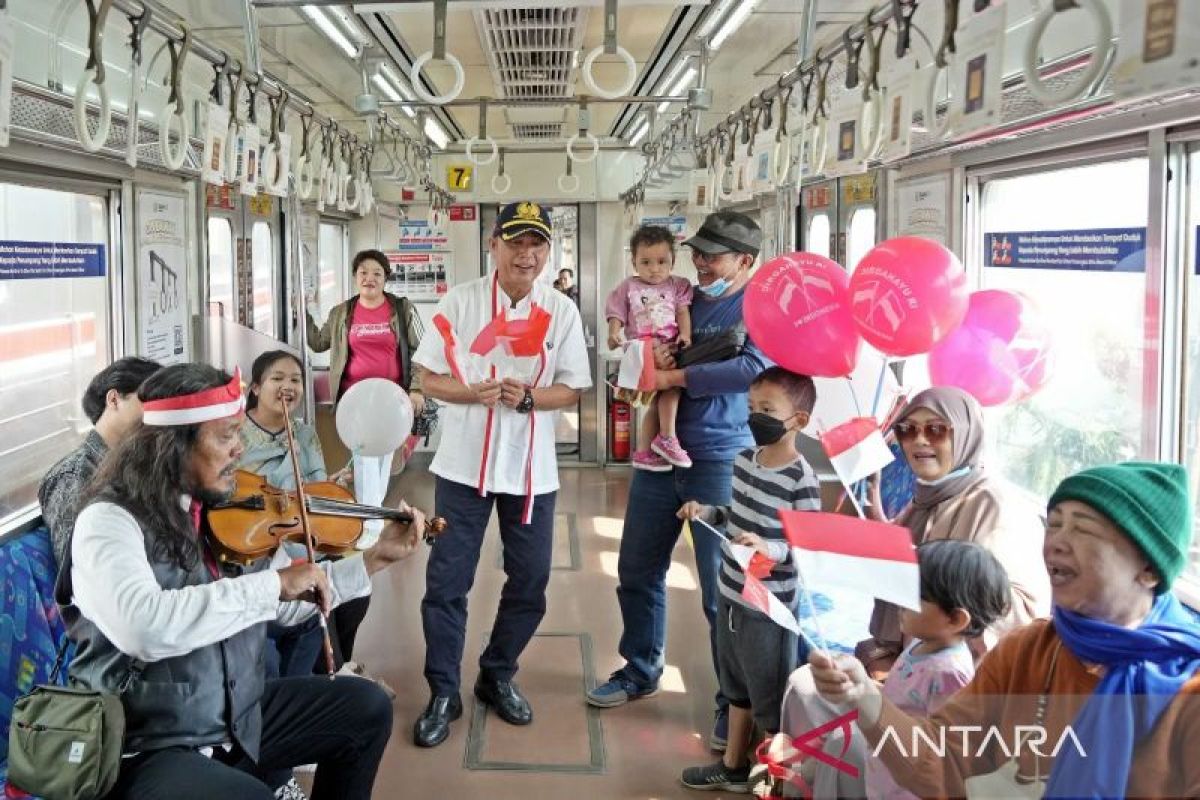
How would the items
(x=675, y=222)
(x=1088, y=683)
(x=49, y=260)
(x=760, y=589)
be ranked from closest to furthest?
(x=1088, y=683) → (x=760, y=589) → (x=49, y=260) → (x=675, y=222)

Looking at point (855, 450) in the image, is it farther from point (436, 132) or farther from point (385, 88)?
point (436, 132)

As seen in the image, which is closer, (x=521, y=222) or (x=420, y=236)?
(x=521, y=222)

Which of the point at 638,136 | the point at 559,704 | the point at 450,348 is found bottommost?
the point at 559,704

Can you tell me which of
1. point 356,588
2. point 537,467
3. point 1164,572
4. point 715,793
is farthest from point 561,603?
point 1164,572

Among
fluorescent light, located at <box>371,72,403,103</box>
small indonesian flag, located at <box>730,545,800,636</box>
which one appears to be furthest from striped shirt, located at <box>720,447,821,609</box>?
fluorescent light, located at <box>371,72,403,103</box>

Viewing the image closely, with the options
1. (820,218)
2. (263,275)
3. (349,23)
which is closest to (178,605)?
(349,23)

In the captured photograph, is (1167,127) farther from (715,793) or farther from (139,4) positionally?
(139,4)

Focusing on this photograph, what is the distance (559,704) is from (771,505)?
58.6 inches

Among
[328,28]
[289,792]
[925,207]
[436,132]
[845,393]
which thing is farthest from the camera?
[436,132]

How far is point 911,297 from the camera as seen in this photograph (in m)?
2.39

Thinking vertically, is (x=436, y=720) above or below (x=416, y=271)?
below

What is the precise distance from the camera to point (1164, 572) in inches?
59.9

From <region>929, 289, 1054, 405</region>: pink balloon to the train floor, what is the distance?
1511 millimetres

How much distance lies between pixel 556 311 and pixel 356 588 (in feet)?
4.63
